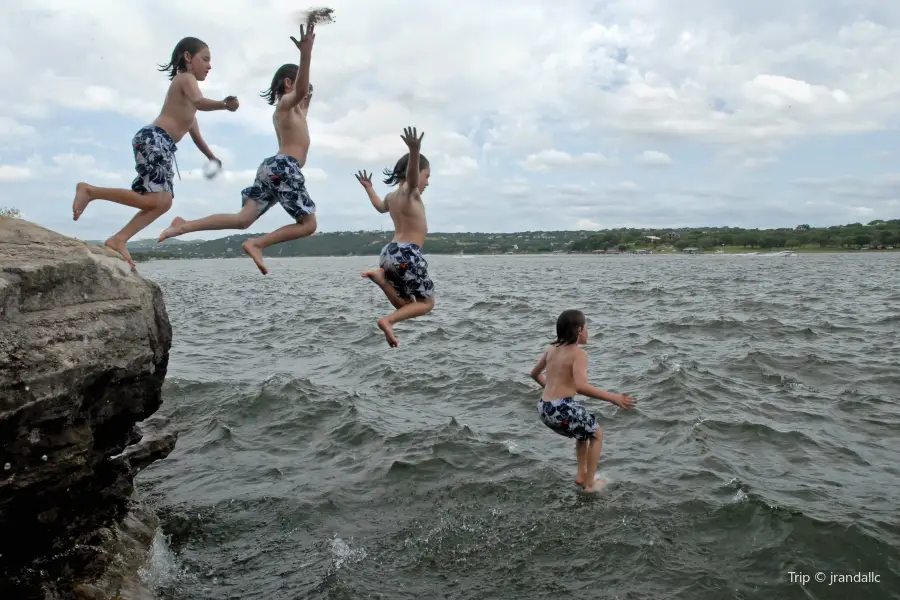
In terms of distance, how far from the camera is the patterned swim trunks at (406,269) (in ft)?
23.9

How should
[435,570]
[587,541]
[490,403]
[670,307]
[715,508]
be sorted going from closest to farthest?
[435,570]
[587,541]
[715,508]
[490,403]
[670,307]

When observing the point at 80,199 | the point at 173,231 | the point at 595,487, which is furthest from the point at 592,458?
the point at 80,199

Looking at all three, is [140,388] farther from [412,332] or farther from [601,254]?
[601,254]

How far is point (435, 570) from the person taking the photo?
7543 millimetres

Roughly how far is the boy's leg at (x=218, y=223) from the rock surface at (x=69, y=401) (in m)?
0.59

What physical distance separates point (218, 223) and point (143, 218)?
943mm

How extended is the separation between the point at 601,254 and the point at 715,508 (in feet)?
513

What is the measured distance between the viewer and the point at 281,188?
269 inches

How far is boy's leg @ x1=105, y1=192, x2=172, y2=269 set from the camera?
720 centimetres

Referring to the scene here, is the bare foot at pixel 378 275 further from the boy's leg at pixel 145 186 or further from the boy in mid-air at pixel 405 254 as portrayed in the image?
the boy's leg at pixel 145 186

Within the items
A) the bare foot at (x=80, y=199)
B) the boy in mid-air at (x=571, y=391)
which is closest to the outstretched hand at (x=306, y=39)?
the bare foot at (x=80, y=199)

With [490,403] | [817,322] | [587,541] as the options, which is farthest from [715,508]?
[817,322]

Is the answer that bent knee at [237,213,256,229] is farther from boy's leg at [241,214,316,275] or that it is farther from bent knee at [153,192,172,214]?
bent knee at [153,192,172,214]


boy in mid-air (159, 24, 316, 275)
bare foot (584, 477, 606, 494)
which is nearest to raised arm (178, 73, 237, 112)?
boy in mid-air (159, 24, 316, 275)
